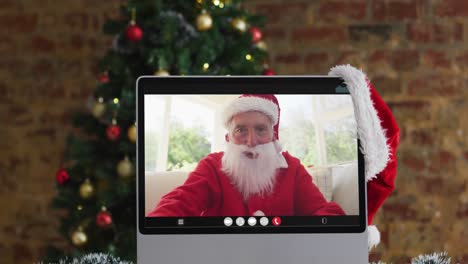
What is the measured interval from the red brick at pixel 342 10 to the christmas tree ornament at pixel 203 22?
78cm

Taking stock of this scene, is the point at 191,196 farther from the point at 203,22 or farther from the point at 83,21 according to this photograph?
the point at 83,21

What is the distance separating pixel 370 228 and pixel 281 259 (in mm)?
245

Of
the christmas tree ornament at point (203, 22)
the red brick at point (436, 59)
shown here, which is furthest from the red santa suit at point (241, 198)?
the red brick at point (436, 59)

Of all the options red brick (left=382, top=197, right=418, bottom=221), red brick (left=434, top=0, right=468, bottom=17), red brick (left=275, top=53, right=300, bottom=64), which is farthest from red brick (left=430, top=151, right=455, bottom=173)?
red brick (left=275, top=53, right=300, bottom=64)

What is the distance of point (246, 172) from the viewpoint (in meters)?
1.15

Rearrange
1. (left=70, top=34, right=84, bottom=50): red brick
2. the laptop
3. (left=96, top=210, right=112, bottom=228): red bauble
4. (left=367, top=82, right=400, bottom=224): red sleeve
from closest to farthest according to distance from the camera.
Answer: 1. the laptop
2. (left=367, top=82, right=400, bottom=224): red sleeve
3. (left=96, top=210, right=112, bottom=228): red bauble
4. (left=70, top=34, right=84, bottom=50): red brick

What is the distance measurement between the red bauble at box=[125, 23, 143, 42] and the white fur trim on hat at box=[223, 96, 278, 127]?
4.10 feet

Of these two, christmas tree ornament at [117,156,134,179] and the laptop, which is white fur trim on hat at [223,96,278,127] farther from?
christmas tree ornament at [117,156,134,179]

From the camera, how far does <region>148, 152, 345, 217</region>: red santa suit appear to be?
115 centimetres

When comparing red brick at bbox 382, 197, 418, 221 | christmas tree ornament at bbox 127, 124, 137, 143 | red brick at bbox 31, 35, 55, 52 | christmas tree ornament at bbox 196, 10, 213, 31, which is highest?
red brick at bbox 31, 35, 55, 52

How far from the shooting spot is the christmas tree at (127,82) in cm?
237

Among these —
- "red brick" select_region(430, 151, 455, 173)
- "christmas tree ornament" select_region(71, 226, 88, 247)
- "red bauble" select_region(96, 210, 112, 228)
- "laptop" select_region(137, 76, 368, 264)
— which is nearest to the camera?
"laptop" select_region(137, 76, 368, 264)

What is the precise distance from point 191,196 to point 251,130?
0.16 m

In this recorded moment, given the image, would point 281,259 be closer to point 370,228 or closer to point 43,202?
point 370,228
